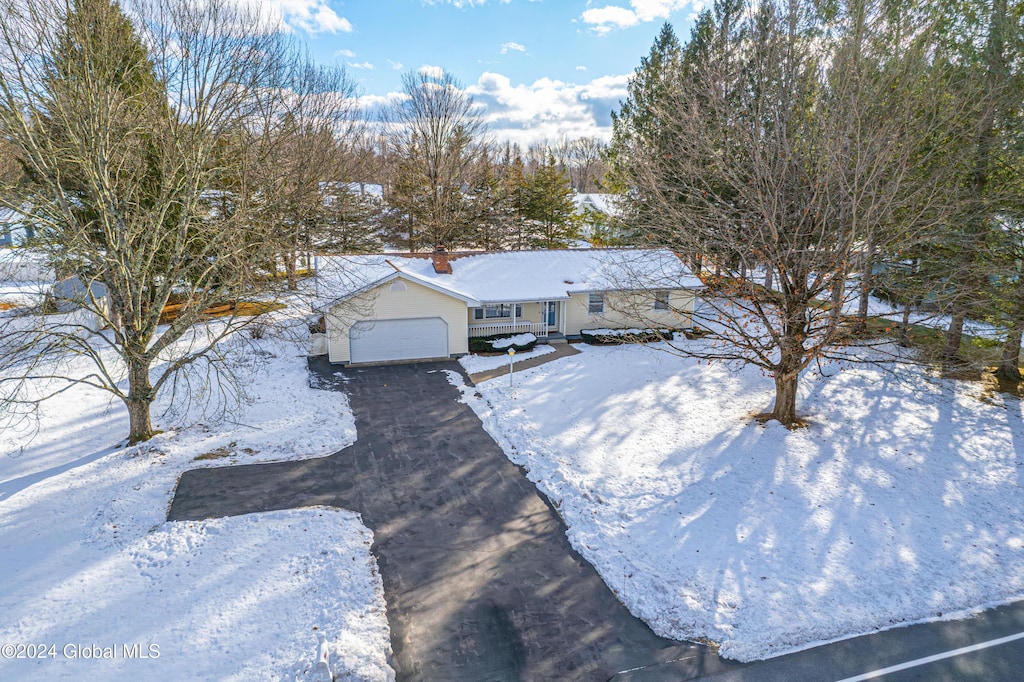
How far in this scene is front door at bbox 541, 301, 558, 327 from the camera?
24.2 m

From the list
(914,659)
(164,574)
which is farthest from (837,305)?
(164,574)

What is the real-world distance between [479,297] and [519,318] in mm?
2563

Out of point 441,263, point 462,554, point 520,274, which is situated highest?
point 441,263

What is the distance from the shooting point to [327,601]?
8.27 meters

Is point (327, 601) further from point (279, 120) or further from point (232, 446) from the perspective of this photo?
point (279, 120)

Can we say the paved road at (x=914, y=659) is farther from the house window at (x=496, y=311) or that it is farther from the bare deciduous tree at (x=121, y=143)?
the house window at (x=496, y=311)

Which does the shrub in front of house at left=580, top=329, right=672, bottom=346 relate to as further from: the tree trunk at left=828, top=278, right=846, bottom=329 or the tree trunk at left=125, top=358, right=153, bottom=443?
the tree trunk at left=125, top=358, right=153, bottom=443

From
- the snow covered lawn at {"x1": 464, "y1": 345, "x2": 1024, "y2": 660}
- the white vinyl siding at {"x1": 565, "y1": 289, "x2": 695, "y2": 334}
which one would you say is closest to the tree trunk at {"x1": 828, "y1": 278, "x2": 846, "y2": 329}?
the snow covered lawn at {"x1": 464, "y1": 345, "x2": 1024, "y2": 660}

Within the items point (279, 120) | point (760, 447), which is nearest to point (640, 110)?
point (279, 120)

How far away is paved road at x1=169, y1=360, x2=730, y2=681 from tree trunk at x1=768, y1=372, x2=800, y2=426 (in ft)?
26.9

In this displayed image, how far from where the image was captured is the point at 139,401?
13484 mm

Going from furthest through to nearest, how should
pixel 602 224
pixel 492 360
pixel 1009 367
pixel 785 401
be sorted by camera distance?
pixel 602 224 < pixel 492 360 < pixel 1009 367 < pixel 785 401

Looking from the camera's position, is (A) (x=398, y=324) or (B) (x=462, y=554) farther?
(A) (x=398, y=324)

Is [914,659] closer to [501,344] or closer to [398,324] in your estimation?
[501,344]
